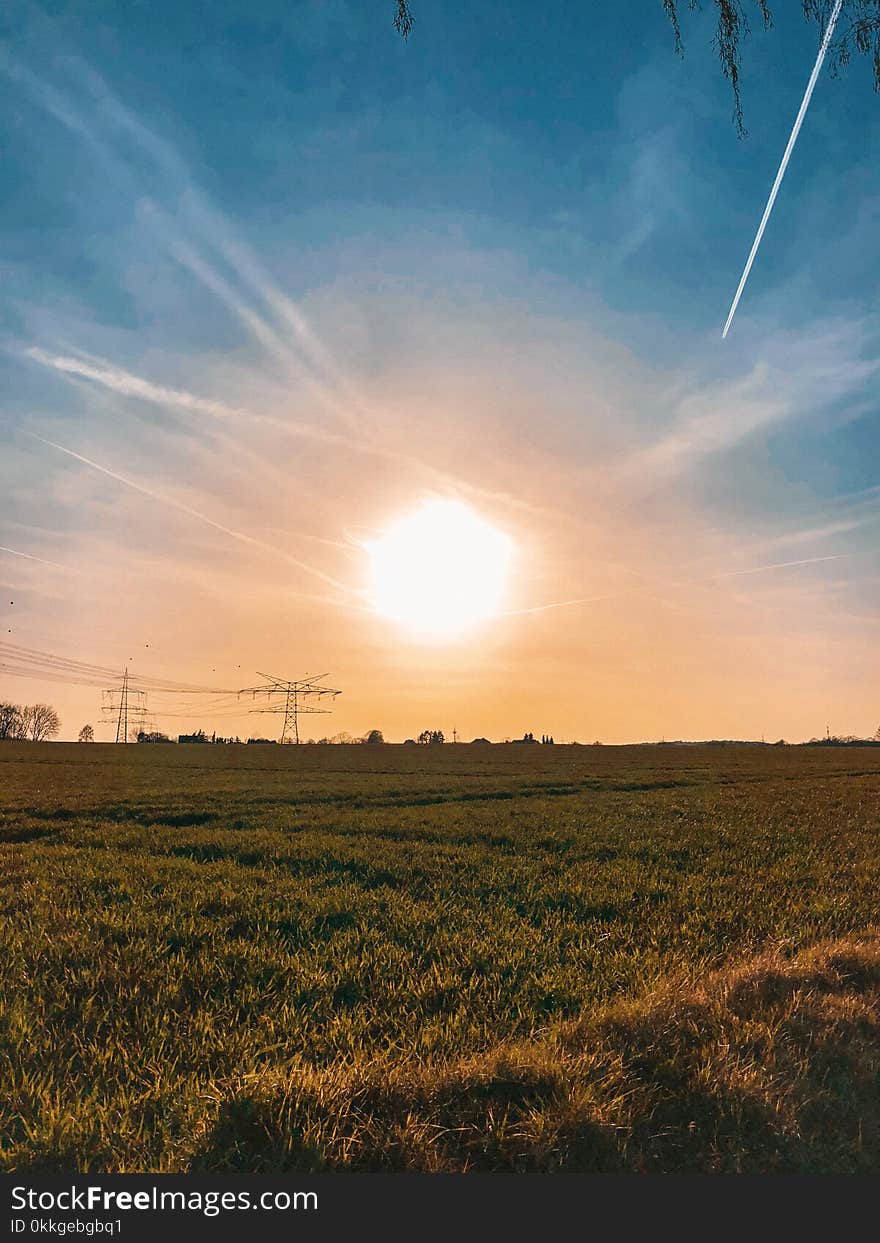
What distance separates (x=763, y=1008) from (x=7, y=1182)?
5.30 m

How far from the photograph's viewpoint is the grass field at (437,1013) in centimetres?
355

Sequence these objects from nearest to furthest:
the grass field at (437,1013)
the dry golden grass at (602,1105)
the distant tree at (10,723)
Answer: the dry golden grass at (602,1105) < the grass field at (437,1013) < the distant tree at (10,723)

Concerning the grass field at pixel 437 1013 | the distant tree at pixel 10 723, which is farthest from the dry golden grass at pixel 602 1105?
the distant tree at pixel 10 723

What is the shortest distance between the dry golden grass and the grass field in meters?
0.02

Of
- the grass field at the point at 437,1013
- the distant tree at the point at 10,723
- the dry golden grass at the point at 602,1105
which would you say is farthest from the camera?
the distant tree at the point at 10,723

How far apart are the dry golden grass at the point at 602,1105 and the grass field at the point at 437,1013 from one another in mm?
17

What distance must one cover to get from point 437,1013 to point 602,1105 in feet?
5.74

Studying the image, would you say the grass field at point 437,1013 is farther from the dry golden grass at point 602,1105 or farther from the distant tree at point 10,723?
the distant tree at point 10,723

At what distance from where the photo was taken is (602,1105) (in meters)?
3.81

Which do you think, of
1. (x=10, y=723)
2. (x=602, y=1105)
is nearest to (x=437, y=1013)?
(x=602, y=1105)

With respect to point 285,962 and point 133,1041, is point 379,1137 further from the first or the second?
point 285,962

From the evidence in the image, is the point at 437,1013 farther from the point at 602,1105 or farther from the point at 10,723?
the point at 10,723

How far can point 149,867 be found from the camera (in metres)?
11.2

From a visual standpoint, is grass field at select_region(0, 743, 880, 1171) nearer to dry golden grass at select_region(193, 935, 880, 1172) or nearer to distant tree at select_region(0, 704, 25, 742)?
dry golden grass at select_region(193, 935, 880, 1172)
